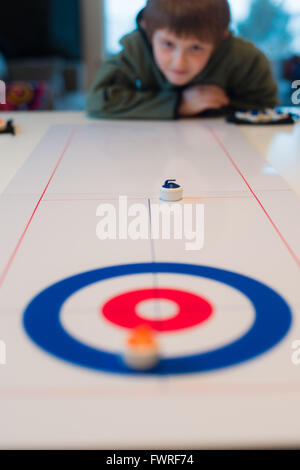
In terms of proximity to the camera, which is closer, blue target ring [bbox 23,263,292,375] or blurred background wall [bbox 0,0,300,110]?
blue target ring [bbox 23,263,292,375]

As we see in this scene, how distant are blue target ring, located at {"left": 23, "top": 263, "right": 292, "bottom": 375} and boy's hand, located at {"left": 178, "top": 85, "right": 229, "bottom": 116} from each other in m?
1.09

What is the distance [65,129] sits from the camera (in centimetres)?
156

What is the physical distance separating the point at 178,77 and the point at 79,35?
3.78 meters

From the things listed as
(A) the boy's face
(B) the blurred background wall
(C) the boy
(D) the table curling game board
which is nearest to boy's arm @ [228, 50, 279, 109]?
(C) the boy

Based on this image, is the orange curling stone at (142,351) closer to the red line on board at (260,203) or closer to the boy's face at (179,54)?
the red line on board at (260,203)

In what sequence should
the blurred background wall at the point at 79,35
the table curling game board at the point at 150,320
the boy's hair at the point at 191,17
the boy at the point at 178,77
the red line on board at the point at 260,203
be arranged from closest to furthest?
the table curling game board at the point at 150,320, the red line on board at the point at 260,203, the boy's hair at the point at 191,17, the boy at the point at 178,77, the blurred background wall at the point at 79,35

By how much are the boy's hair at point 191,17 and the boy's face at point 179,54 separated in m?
0.02

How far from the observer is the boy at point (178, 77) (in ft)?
5.03

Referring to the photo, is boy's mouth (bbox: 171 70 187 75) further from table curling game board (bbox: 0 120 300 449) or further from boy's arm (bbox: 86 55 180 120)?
table curling game board (bbox: 0 120 300 449)

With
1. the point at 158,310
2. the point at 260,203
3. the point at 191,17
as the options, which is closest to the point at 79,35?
the point at 191,17

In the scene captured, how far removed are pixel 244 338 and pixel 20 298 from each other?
10.2 inches

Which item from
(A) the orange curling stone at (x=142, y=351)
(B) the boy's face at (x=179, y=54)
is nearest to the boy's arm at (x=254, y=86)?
(B) the boy's face at (x=179, y=54)

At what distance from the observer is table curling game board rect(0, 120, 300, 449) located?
0.43m

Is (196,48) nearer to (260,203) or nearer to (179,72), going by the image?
(179,72)
